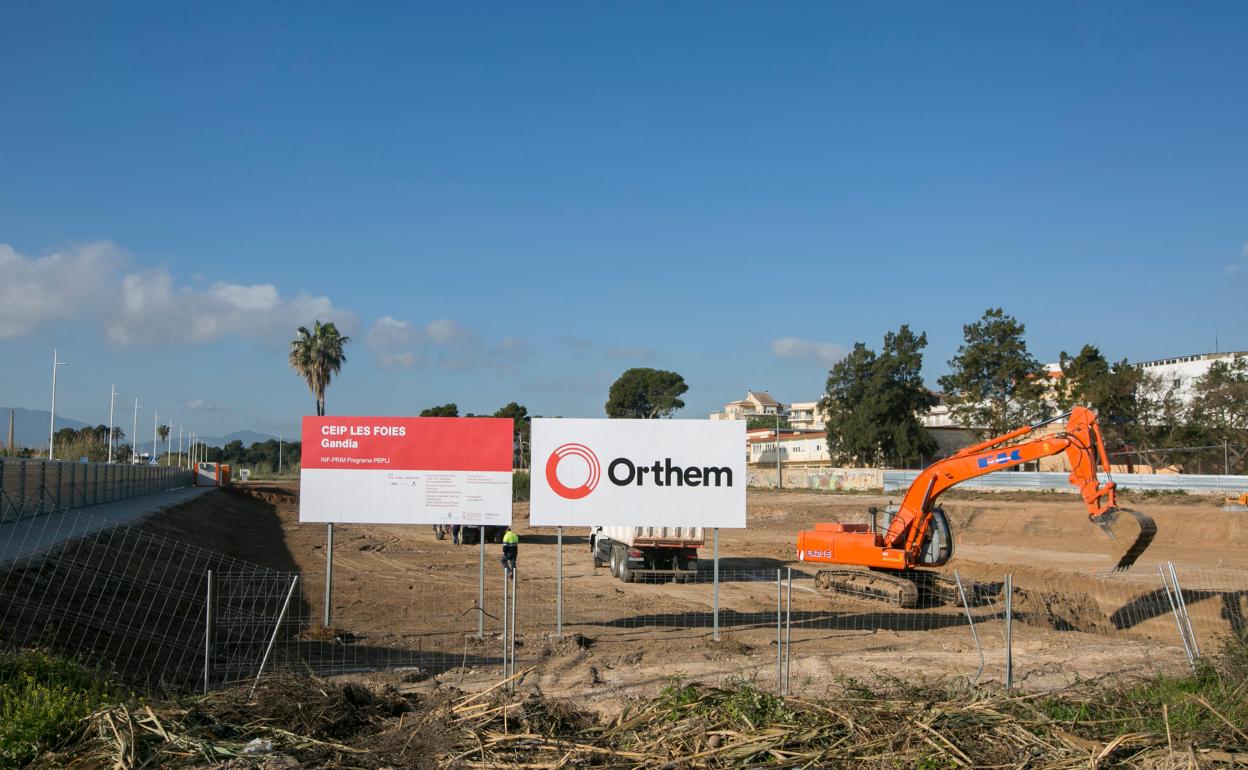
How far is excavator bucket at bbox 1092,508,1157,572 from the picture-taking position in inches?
589

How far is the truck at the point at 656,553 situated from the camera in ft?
77.2

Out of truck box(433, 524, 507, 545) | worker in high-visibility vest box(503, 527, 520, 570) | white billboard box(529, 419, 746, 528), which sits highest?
white billboard box(529, 419, 746, 528)

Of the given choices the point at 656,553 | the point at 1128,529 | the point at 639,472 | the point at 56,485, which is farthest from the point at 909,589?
the point at 56,485

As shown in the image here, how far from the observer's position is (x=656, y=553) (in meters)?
24.2

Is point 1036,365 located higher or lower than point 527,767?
higher

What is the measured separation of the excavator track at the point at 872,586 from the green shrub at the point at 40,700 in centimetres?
1553

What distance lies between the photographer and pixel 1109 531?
51.0 feet

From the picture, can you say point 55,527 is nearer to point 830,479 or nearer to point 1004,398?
point 830,479

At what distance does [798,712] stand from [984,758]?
136 centimetres

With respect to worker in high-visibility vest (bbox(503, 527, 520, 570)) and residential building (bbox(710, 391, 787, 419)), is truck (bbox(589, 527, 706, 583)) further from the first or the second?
residential building (bbox(710, 391, 787, 419))

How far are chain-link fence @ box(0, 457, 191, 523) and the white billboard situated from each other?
50.1 feet

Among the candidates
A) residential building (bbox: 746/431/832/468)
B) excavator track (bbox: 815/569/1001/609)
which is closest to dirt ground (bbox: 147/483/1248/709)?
excavator track (bbox: 815/569/1001/609)

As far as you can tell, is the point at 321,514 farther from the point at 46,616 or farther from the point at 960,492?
the point at 960,492

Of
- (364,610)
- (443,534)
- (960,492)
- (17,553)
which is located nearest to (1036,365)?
(960,492)
